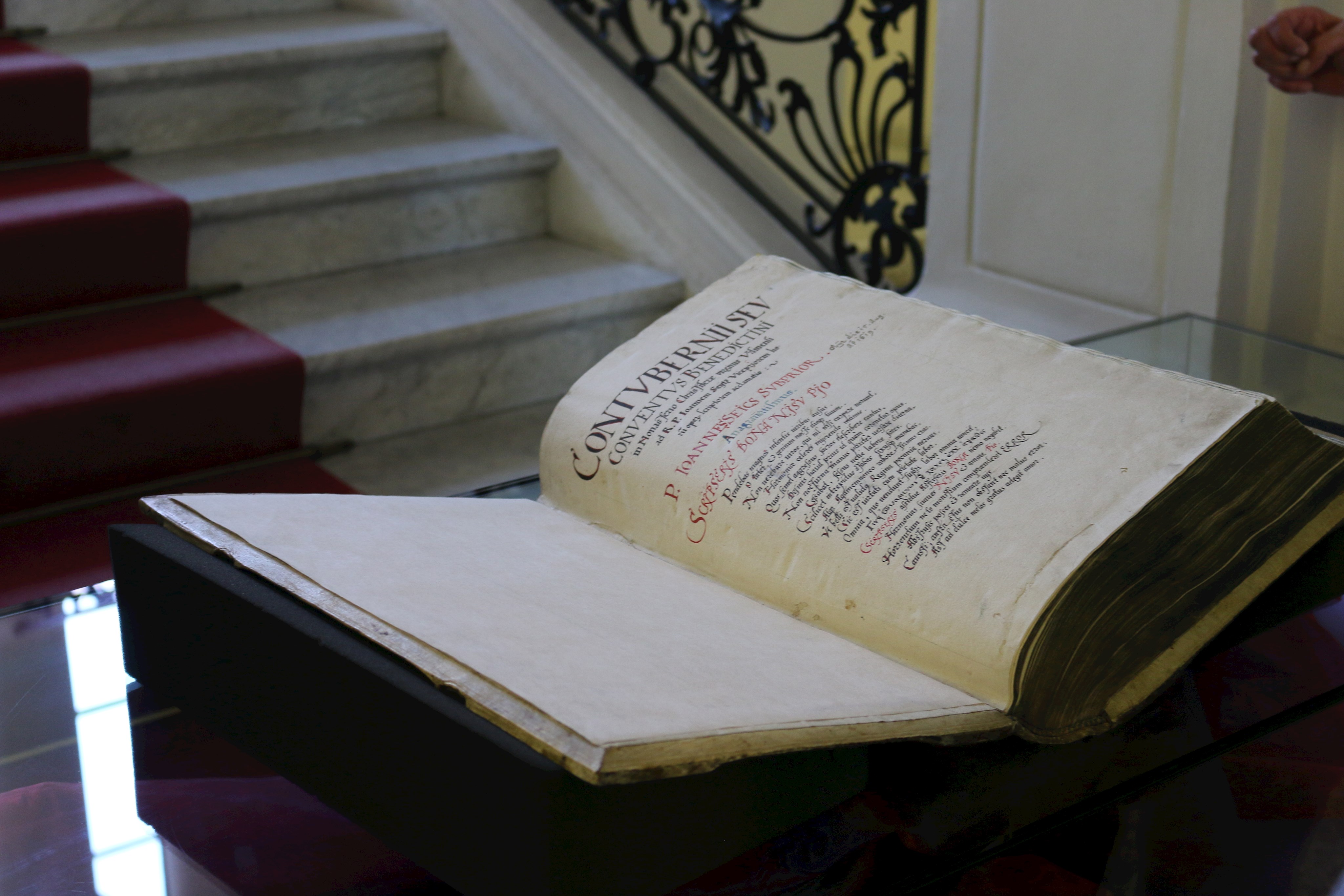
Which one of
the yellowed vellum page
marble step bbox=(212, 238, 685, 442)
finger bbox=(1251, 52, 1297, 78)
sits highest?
finger bbox=(1251, 52, 1297, 78)

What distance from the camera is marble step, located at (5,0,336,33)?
2438mm

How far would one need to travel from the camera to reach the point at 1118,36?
150 cm

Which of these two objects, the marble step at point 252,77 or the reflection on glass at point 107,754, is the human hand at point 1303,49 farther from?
the marble step at point 252,77

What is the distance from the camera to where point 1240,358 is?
1150 millimetres

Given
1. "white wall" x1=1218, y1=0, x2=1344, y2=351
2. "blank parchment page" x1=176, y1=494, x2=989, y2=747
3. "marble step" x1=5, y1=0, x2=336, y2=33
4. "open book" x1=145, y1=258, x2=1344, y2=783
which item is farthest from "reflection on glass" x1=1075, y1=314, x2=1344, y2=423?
"marble step" x1=5, y1=0, x2=336, y2=33

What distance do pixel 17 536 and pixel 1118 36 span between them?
1409mm

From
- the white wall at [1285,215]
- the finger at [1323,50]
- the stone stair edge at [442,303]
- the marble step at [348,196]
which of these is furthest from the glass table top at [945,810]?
the marble step at [348,196]

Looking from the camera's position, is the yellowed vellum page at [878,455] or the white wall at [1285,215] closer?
the yellowed vellum page at [878,455]

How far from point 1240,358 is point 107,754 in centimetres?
94

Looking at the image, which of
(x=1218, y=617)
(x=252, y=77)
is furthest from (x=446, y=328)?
(x=1218, y=617)

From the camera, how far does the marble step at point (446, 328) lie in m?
1.91

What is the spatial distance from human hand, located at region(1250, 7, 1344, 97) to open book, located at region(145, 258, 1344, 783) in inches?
25.6

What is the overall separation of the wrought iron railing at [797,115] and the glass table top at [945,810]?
131 cm

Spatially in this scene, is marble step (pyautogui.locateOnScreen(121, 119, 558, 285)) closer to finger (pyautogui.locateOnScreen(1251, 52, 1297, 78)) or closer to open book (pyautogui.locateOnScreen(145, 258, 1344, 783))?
finger (pyautogui.locateOnScreen(1251, 52, 1297, 78))
